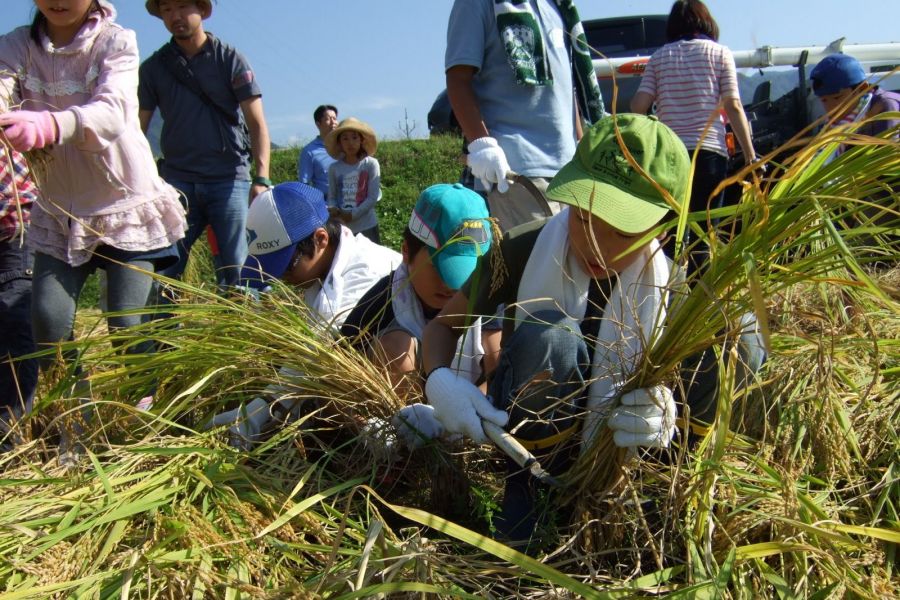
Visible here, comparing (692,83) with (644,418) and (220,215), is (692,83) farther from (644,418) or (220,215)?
(644,418)

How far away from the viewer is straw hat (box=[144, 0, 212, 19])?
10.8 ft

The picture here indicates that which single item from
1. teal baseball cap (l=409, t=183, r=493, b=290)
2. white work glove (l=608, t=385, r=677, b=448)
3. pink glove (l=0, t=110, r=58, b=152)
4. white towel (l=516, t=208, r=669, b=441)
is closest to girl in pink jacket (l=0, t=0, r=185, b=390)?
pink glove (l=0, t=110, r=58, b=152)

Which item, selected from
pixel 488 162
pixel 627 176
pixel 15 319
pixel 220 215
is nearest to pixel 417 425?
pixel 627 176

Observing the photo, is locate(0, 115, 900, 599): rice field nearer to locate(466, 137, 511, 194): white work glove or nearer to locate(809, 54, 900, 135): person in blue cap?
locate(466, 137, 511, 194): white work glove

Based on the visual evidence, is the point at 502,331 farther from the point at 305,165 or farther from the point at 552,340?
the point at 305,165

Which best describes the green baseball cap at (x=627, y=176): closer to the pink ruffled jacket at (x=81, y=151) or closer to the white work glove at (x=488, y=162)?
the white work glove at (x=488, y=162)

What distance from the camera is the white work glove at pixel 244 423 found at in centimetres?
171

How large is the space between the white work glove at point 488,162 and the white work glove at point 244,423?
40.3 inches

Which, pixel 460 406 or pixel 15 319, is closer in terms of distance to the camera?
pixel 460 406

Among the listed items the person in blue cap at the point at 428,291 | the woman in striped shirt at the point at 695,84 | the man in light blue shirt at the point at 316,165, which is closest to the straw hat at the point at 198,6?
the person in blue cap at the point at 428,291

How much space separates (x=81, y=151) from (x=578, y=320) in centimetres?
143

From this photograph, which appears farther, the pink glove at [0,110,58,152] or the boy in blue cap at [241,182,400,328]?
the boy in blue cap at [241,182,400,328]

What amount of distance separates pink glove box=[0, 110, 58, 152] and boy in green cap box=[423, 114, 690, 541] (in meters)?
1.05

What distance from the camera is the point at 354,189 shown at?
5.05 m
